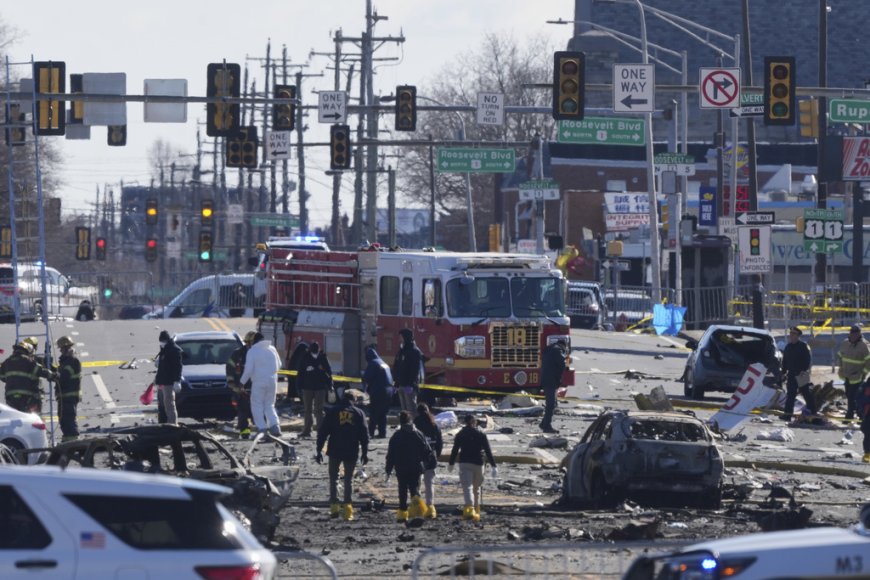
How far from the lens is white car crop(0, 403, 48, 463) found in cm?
2022

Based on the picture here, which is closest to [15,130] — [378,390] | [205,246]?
[378,390]

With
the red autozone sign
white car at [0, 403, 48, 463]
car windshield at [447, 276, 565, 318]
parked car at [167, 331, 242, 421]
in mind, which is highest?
the red autozone sign

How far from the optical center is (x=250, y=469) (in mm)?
16203

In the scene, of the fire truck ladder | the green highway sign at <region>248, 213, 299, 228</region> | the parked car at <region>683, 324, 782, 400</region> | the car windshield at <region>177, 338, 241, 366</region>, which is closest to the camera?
the fire truck ladder

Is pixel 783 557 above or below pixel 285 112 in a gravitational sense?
below

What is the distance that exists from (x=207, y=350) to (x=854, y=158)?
21.1m

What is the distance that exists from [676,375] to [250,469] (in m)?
24.7

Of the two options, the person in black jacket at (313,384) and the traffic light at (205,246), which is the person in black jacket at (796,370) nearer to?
the person in black jacket at (313,384)

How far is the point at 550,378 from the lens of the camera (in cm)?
2750

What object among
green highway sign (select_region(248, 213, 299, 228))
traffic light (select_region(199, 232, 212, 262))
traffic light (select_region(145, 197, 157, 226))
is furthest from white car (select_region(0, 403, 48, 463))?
green highway sign (select_region(248, 213, 299, 228))

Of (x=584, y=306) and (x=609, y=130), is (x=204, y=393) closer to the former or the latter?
(x=609, y=130)

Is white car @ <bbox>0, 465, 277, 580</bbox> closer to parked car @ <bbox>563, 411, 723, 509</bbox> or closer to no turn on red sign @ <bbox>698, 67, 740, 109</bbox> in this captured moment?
parked car @ <bbox>563, 411, 723, 509</bbox>

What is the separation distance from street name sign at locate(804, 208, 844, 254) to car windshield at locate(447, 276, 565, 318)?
37.5 feet

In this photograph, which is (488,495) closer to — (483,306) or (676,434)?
(676,434)
